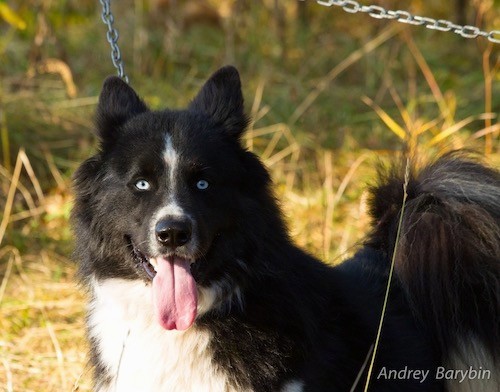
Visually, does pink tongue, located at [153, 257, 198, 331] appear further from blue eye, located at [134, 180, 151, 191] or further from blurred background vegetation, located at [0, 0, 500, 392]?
blurred background vegetation, located at [0, 0, 500, 392]

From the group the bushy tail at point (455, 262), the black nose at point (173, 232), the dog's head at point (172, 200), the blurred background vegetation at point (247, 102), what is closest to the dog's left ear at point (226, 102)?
the dog's head at point (172, 200)

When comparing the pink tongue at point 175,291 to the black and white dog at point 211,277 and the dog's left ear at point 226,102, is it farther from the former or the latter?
the dog's left ear at point 226,102

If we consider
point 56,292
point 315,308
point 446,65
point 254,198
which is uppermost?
point 446,65

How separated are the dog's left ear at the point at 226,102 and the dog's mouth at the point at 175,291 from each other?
1.95 ft

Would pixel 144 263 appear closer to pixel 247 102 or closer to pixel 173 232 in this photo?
pixel 173 232

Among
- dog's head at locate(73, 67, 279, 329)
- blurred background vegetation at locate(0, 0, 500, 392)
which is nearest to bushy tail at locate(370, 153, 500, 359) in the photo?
blurred background vegetation at locate(0, 0, 500, 392)

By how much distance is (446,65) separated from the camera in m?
10.1

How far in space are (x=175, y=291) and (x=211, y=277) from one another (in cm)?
17

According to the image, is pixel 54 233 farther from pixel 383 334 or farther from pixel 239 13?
pixel 239 13

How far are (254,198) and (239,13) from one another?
7.12 m

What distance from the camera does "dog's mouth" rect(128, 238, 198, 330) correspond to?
306 centimetres

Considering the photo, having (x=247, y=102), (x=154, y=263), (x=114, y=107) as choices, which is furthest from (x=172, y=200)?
(x=247, y=102)

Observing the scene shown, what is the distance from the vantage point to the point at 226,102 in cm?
337

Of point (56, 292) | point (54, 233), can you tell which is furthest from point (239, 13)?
point (56, 292)
